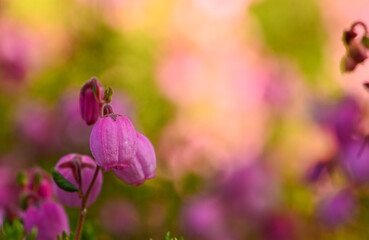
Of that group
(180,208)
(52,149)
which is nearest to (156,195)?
(180,208)

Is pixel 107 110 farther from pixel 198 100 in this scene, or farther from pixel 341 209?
pixel 198 100

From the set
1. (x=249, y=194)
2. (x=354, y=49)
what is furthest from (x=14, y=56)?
(x=354, y=49)

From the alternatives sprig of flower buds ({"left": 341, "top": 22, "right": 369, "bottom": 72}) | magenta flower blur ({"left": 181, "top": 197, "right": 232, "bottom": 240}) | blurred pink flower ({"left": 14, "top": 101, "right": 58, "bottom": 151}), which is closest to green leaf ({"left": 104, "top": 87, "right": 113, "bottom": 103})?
sprig of flower buds ({"left": 341, "top": 22, "right": 369, "bottom": 72})

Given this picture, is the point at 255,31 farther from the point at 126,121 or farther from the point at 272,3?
the point at 126,121

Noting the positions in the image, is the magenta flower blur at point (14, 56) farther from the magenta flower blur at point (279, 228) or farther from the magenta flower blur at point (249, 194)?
the magenta flower blur at point (279, 228)

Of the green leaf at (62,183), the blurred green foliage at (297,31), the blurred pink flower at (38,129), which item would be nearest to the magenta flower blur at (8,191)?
the blurred pink flower at (38,129)

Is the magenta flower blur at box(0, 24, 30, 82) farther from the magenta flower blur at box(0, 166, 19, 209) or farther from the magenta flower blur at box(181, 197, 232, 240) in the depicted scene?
the magenta flower blur at box(181, 197, 232, 240)
